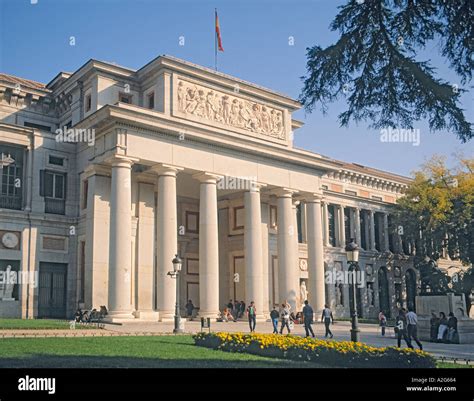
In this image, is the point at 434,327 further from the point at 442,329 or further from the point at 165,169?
the point at 165,169

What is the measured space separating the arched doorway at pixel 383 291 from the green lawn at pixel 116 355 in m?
46.8

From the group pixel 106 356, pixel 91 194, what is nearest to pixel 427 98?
pixel 106 356

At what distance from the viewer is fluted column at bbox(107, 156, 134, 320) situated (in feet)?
108

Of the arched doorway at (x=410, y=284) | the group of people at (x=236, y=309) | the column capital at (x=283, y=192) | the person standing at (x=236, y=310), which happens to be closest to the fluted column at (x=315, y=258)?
the column capital at (x=283, y=192)

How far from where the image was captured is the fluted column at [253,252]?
3975 cm

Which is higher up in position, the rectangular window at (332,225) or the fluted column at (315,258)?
the rectangular window at (332,225)

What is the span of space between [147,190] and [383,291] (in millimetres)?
36004

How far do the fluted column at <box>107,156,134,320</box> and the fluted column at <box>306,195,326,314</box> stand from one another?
16.3 m

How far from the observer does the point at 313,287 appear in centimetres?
4434

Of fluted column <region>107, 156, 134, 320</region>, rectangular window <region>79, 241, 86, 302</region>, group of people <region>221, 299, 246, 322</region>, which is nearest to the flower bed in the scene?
fluted column <region>107, 156, 134, 320</region>

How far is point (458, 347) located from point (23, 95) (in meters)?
33.1

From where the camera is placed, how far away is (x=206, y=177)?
38.1 metres

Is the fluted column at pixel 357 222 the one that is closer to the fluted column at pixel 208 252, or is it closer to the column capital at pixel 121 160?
the fluted column at pixel 208 252

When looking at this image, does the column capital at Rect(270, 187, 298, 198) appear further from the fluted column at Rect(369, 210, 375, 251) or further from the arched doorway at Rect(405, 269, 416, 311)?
the arched doorway at Rect(405, 269, 416, 311)
